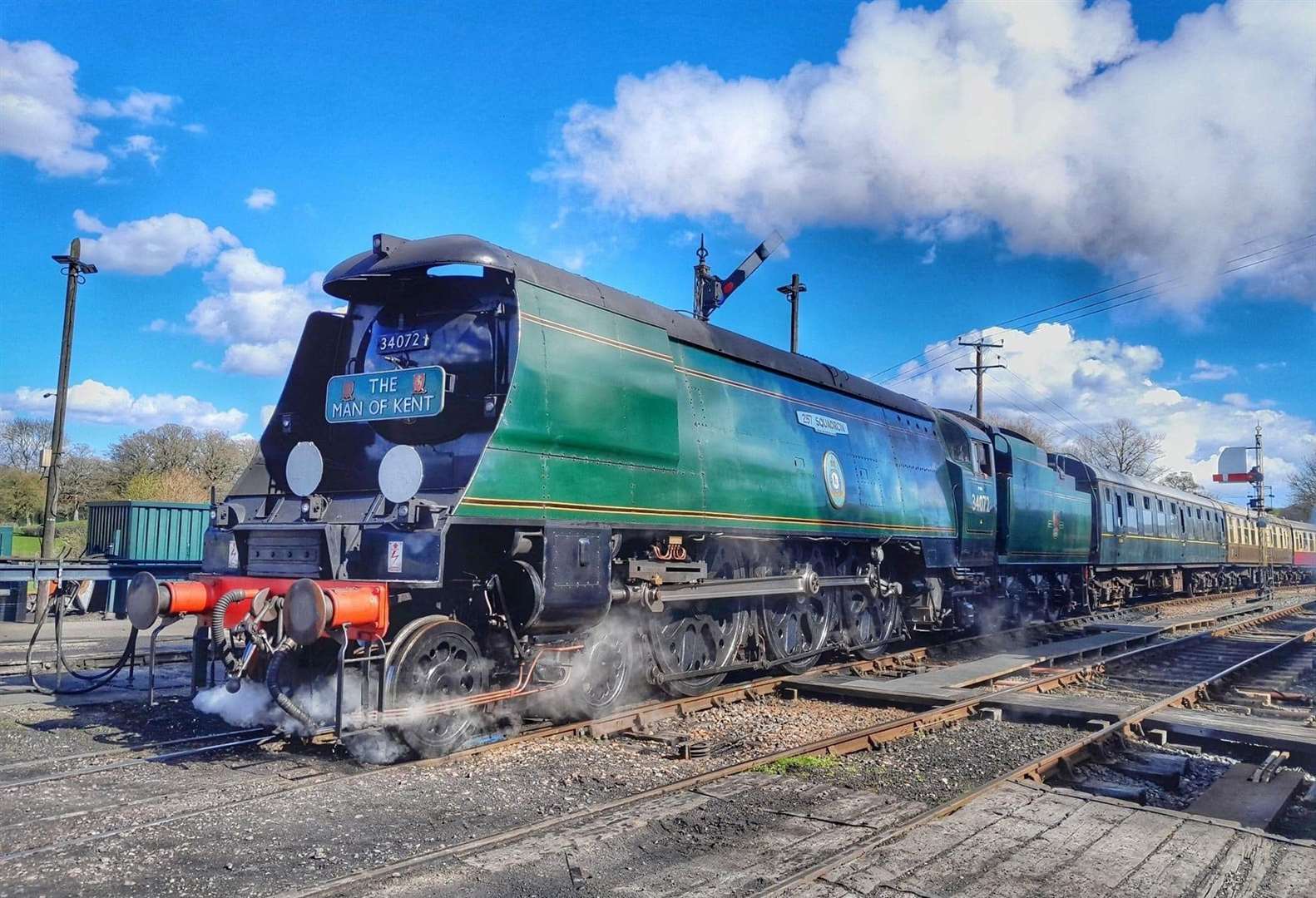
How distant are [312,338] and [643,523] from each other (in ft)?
11.3

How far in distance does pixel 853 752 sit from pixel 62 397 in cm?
2092

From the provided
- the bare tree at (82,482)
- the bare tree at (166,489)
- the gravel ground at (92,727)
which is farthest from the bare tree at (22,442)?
Answer: the gravel ground at (92,727)

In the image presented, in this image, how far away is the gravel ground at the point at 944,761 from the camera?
6332 millimetres

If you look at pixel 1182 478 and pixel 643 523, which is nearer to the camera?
pixel 643 523

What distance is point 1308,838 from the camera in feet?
17.7

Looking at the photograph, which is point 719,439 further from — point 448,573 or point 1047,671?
point 1047,671

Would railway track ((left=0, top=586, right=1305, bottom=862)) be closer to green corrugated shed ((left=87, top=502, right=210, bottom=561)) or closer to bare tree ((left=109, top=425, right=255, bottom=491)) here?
green corrugated shed ((left=87, top=502, right=210, bottom=561))

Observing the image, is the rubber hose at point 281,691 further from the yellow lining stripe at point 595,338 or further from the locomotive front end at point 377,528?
the yellow lining stripe at point 595,338

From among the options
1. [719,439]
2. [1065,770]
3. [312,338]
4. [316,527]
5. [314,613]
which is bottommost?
[1065,770]

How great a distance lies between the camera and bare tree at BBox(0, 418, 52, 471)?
5650 centimetres

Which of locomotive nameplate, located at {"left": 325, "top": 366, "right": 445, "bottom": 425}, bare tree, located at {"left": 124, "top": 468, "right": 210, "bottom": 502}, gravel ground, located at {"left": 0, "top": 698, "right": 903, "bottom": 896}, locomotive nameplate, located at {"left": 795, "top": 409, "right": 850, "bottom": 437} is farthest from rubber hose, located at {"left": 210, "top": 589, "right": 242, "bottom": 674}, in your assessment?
bare tree, located at {"left": 124, "top": 468, "right": 210, "bottom": 502}

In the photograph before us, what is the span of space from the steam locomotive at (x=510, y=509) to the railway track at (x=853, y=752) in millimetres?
1604

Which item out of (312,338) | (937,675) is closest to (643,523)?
(312,338)

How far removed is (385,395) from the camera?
294 inches
